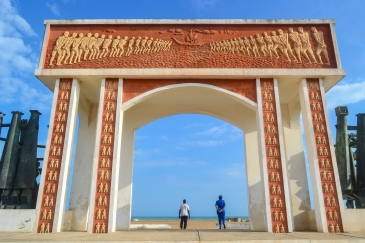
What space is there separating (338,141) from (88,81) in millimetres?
7399

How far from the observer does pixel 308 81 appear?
8281 mm

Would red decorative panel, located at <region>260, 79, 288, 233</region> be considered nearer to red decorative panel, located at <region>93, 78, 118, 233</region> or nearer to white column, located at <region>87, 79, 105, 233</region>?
red decorative panel, located at <region>93, 78, 118, 233</region>

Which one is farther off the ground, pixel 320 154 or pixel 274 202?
pixel 320 154

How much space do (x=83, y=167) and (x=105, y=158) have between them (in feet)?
7.35

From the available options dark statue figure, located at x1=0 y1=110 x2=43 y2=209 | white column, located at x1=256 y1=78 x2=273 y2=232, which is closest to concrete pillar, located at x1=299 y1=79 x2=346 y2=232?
white column, located at x1=256 y1=78 x2=273 y2=232

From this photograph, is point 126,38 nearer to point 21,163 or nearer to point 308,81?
point 21,163

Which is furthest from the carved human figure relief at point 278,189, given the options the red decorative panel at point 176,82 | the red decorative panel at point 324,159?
the red decorative panel at point 176,82

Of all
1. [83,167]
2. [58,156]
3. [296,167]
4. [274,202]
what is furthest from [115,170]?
[296,167]

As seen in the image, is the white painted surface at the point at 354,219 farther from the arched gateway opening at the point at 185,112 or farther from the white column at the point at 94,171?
the white column at the point at 94,171

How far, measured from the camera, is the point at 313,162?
7.56m

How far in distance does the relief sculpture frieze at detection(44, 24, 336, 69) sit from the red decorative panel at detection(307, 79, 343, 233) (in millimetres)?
877

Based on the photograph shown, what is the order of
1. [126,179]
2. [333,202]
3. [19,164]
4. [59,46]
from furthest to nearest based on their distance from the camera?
[126,179] → [59,46] → [19,164] → [333,202]

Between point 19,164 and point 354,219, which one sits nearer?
point 354,219

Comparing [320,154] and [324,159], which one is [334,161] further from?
[320,154]
